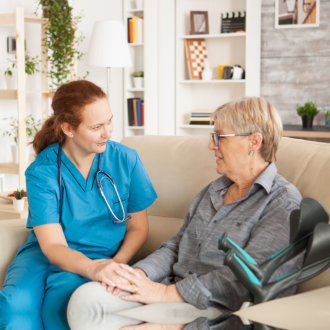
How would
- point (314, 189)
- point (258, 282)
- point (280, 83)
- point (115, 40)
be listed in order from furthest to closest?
point (280, 83) → point (115, 40) → point (314, 189) → point (258, 282)

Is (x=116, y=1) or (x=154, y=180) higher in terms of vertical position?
(x=116, y=1)

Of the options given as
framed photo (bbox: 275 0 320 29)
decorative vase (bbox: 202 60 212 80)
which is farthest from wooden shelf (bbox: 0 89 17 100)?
framed photo (bbox: 275 0 320 29)

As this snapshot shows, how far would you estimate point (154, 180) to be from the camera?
7.34 ft

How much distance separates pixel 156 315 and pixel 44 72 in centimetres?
330

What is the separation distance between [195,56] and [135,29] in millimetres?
Result: 621

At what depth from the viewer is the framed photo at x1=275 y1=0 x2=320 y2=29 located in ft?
15.0

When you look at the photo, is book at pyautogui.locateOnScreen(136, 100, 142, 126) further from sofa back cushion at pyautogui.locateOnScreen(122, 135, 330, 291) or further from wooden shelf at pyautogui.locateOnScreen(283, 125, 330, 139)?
sofa back cushion at pyautogui.locateOnScreen(122, 135, 330, 291)

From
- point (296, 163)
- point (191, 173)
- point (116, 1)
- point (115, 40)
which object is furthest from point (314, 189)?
point (116, 1)

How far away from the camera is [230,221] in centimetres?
163

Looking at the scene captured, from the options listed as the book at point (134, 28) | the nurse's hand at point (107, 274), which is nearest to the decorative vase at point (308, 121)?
the book at point (134, 28)

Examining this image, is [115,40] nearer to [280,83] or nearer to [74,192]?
[280,83]

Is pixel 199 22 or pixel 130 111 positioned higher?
pixel 199 22

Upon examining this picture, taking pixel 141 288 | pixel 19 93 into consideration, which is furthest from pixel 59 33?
pixel 141 288

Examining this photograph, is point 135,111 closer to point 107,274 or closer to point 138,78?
point 138,78
